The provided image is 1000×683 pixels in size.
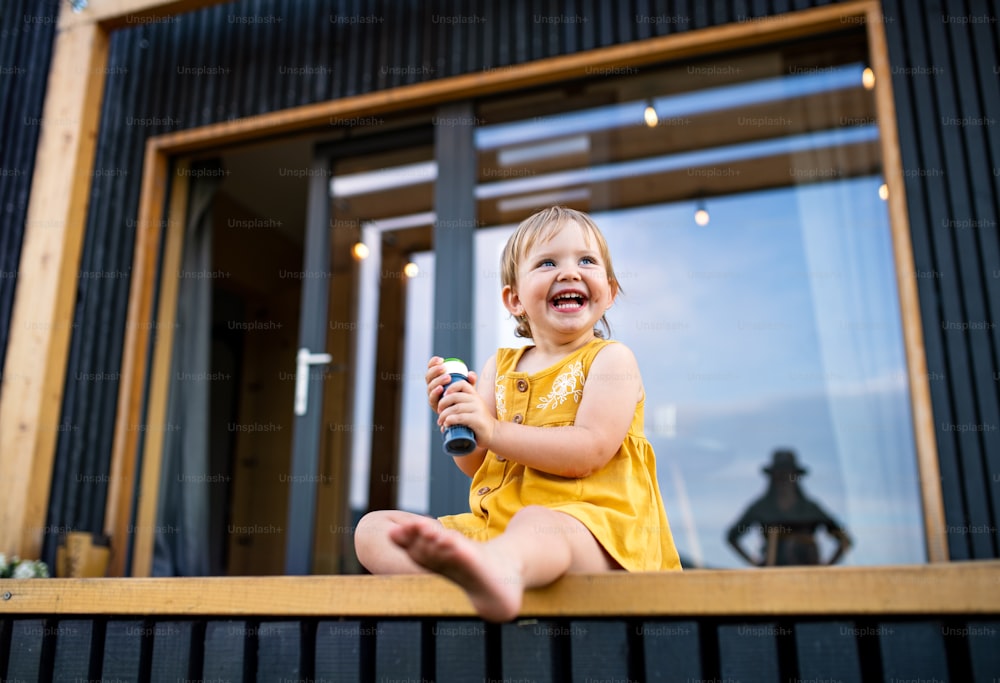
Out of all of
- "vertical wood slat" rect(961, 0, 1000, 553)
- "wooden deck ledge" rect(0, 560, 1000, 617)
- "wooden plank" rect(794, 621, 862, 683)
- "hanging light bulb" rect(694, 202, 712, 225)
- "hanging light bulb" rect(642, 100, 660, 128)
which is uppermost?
"hanging light bulb" rect(642, 100, 660, 128)

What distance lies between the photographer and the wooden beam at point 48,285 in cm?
355

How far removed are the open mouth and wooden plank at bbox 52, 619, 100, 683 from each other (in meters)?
1.00

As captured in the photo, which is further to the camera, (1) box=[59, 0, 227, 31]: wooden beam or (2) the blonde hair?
(1) box=[59, 0, 227, 31]: wooden beam

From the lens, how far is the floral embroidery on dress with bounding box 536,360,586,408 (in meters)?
1.64

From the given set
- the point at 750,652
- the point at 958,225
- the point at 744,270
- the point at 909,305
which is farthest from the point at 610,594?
the point at 744,270

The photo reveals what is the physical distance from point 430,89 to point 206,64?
127 centimetres

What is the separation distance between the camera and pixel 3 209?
4051mm

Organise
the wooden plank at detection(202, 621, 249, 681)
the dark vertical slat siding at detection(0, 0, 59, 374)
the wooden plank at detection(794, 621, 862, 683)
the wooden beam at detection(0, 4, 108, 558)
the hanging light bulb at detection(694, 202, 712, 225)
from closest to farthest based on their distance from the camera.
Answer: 1. the wooden plank at detection(794, 621, 862, 683)
2. the wooden plank at detection(202, 621, 249, 681)
3. the wooden beam at detection(0, 4, 108, 558)
4. the dark vertical slat siding at detection(0, 0, 59, 374)
5. the hanging light bulb at detection(694, 202, 712, 225)

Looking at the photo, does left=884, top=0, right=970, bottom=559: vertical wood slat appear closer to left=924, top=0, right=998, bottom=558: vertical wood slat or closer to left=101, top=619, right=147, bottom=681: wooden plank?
left=924, top=0, right=998, bottom=558: vertical wood slat

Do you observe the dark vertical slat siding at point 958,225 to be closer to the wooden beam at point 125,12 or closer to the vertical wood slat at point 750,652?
the vertical wood slat at point 750,652

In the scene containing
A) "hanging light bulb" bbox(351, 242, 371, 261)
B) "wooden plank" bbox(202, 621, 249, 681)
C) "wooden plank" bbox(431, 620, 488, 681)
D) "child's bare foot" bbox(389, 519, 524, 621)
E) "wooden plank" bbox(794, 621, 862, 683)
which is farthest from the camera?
"hanging light bulb" bbox(351, 242, 371, 261)

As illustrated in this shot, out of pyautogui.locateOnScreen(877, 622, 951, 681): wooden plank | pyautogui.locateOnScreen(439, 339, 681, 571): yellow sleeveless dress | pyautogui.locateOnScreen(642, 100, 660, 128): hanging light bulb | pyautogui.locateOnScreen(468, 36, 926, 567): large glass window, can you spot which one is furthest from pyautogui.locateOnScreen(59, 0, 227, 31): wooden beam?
pyautogui.locateOnScreen(877, 622, 951, 681): wooden plank

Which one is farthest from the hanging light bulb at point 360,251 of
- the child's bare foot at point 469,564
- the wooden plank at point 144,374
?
the child's bare foot at point 469,564

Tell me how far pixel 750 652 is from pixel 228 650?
792 mm
